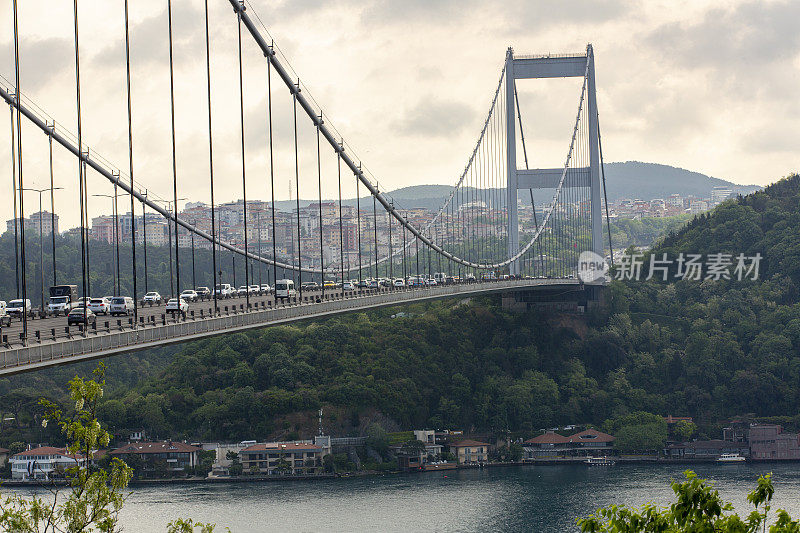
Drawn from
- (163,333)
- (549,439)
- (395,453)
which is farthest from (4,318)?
(549,439)

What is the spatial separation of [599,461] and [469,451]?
21.0 feet

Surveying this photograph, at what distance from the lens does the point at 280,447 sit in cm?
6009

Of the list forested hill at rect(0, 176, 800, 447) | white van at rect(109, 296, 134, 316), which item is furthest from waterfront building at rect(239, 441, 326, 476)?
white van at rect(109, 296, 134, 316)

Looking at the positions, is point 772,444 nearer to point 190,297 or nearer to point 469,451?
point 469,451

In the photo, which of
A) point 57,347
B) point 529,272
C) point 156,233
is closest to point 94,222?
point 156,233

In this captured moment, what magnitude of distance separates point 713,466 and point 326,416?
61.8 ft

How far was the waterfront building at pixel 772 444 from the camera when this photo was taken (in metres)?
63.5

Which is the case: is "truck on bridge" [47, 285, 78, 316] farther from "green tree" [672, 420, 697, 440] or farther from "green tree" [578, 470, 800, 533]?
"green tree" [672, 420, 697, 440]

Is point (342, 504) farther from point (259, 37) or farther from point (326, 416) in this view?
point (259, 37)

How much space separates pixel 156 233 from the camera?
15238 cm

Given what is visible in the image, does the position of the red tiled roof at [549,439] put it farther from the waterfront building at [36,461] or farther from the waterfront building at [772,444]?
the waterfront building at [36,461]

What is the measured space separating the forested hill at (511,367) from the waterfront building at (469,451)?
2307 mm

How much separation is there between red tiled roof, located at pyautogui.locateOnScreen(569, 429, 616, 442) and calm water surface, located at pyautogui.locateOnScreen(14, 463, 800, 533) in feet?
9.27

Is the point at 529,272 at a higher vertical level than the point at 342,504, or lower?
higher
